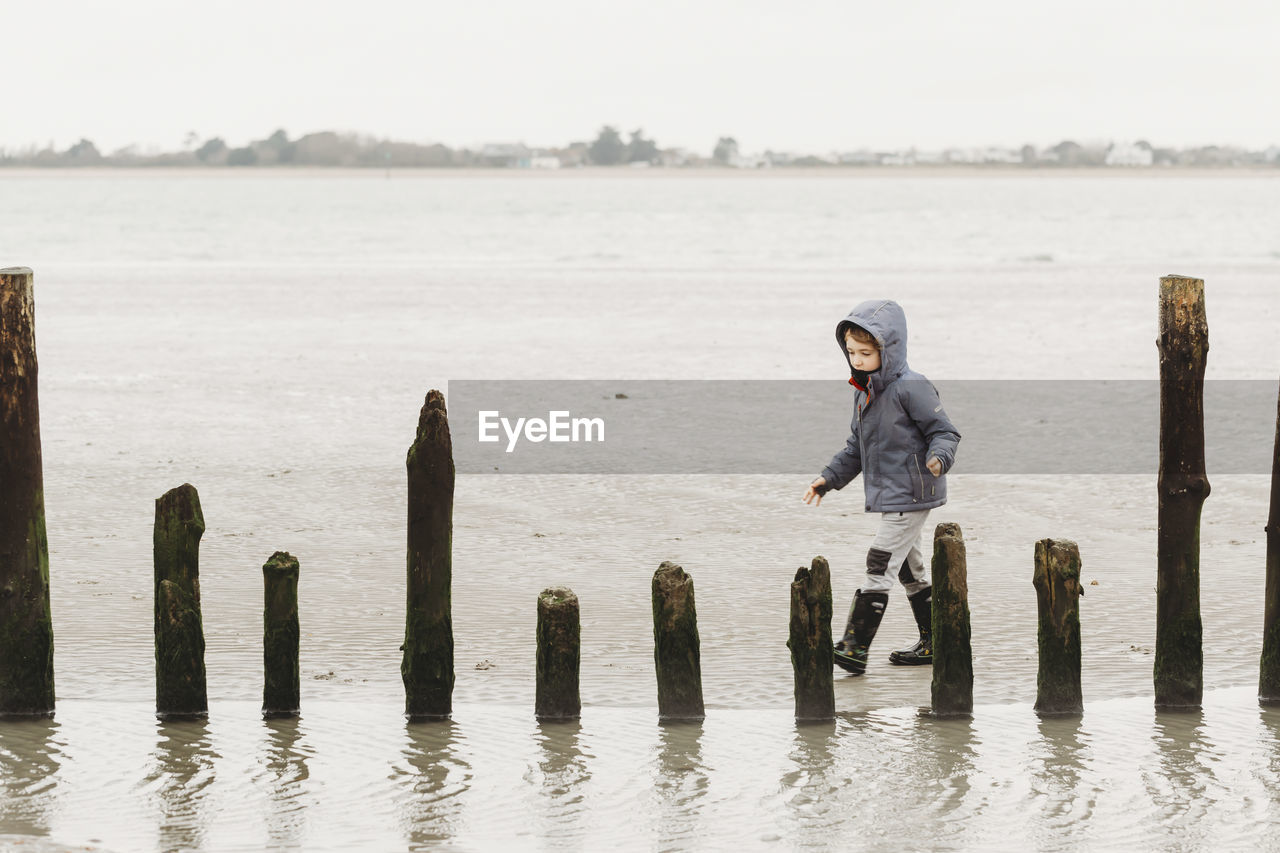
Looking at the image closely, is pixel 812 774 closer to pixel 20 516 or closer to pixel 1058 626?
pixel 1058 626

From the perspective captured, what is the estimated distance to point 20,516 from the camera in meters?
6.69

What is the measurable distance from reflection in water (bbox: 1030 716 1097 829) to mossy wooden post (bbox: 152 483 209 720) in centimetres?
333

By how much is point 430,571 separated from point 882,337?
2272mm

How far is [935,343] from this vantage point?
79.4 feet

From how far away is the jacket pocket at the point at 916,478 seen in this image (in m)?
7.48

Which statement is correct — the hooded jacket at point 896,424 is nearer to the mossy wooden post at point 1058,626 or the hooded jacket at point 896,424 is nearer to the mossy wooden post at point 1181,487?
the mossy wooden post at point 1058,626

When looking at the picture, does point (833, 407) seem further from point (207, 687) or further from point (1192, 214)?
point (1192, 214)

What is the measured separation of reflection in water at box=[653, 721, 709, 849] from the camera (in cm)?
554

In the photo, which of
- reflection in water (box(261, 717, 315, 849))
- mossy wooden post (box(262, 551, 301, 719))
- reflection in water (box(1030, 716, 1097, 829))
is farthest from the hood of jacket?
reflection in water (box(261, 717, 315, 849))

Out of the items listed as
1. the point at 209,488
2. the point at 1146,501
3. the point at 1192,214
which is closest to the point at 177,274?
the point at 209,488

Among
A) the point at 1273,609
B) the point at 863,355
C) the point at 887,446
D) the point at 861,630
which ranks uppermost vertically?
the point at 863,355

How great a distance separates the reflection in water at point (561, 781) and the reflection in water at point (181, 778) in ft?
3.78

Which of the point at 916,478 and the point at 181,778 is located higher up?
the point at 916,478

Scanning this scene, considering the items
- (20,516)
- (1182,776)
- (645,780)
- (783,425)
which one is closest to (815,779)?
(645,780)
